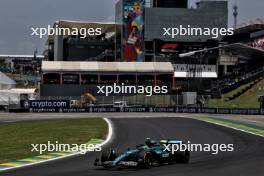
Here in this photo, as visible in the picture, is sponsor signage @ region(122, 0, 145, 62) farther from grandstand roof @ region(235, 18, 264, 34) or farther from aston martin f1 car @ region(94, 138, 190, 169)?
aston martin f1 car @ region(94, 138, 190, 169)

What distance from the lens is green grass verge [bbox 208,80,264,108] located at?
256ft

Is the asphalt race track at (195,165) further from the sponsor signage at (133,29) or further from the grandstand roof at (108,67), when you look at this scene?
the sponsor signage at (133,29)

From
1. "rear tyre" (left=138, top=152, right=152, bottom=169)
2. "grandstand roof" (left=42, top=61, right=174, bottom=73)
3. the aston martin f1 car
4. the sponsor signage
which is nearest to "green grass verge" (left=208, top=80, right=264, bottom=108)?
"grandstand roof" (left=42, top=61, right=174, bottom=73)

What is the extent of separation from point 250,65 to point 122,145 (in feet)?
270

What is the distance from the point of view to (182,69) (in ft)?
371

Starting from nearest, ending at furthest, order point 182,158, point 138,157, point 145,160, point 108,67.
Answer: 1. point 138,157
2. point 145,160
3. point 182,158
4. point 108,67

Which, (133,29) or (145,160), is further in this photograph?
(133,29)

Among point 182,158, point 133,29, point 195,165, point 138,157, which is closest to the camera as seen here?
point 138,157

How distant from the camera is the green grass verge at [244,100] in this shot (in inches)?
3075

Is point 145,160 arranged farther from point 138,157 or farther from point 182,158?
point 182,158

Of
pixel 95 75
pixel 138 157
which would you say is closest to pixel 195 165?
pixel 138 157

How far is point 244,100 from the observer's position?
81.1 meters

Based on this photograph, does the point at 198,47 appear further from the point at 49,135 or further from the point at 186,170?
the point at 186,170

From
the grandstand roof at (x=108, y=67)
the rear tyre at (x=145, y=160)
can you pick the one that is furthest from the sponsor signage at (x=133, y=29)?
the rear tyre at (x=145, y=160)
